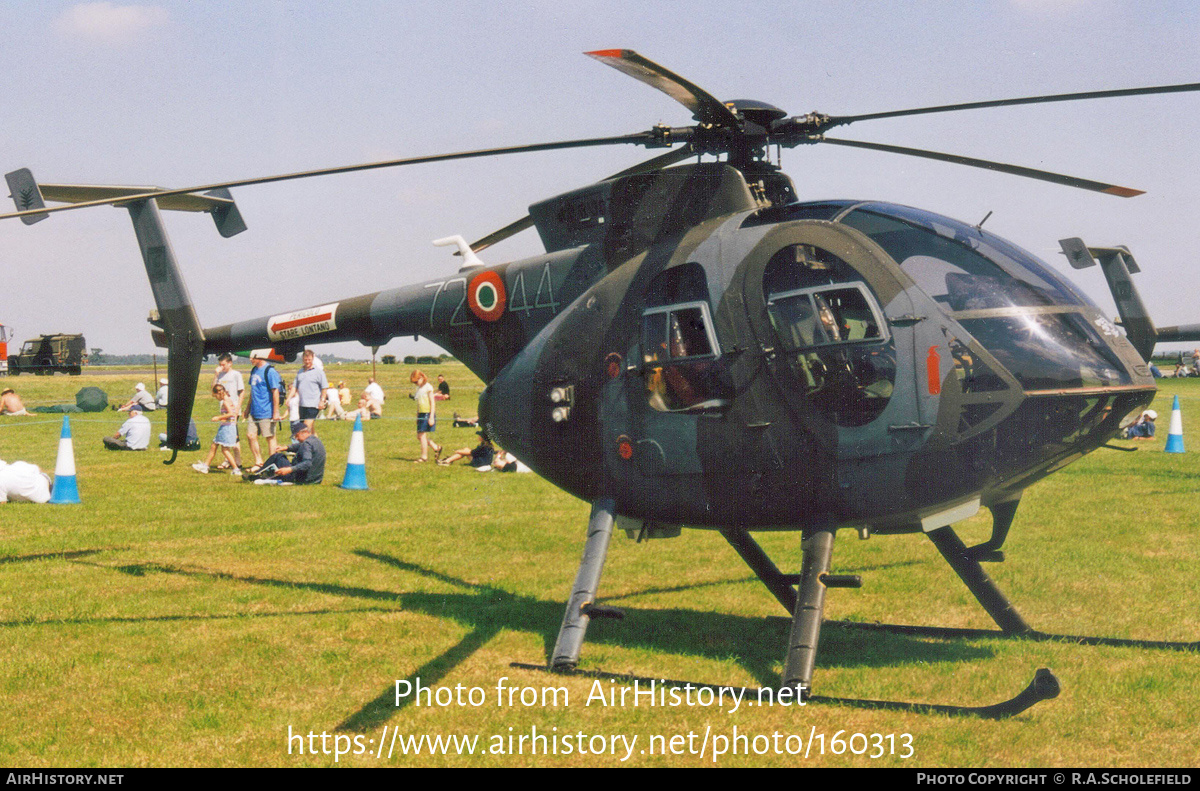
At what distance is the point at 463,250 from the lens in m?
8.84

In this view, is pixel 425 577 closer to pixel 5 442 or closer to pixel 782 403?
pixel 782 403

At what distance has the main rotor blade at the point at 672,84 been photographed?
4.93 metres

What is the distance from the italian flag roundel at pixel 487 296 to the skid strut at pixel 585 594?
77.2 inches

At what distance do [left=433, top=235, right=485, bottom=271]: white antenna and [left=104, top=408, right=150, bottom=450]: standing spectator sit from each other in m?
14.3

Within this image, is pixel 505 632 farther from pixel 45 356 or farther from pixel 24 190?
pixel 45 356

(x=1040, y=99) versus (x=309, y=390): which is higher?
(x=1040, y=99)

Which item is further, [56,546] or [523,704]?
[56,546]

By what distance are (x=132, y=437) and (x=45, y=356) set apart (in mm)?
46250

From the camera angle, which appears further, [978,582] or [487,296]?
[487,296]

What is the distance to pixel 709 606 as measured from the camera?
841 centimetres

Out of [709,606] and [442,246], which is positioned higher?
[442,246]

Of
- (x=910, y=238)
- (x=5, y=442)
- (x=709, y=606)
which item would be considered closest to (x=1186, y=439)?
(x=709, y=606)

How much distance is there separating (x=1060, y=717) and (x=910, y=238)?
286 cm

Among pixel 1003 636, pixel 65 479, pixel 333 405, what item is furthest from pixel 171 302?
pixel 333 405
